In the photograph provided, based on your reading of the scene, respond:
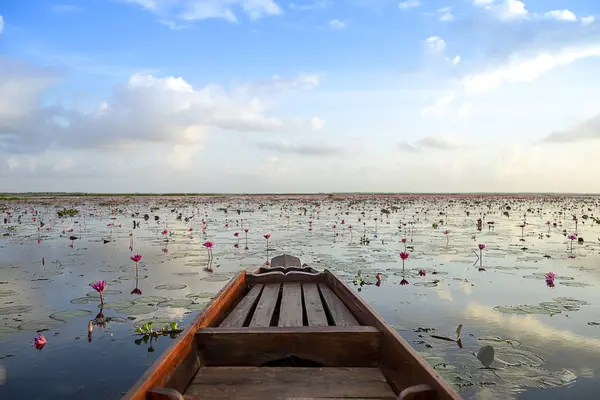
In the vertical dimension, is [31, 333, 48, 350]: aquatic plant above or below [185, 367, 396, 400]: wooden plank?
below

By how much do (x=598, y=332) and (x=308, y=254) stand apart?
258 inches

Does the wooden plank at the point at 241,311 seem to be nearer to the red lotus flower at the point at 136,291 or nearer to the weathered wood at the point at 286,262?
the weathered wood at the point at 286,262

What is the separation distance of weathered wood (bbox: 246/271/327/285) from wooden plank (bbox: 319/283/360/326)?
1.98 ft

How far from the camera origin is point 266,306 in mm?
4746

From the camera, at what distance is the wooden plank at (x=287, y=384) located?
264cm

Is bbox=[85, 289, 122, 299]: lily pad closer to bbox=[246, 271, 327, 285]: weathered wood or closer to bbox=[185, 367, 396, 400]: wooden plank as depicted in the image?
bbox=[246, 271, 327, 285]: weathered wood

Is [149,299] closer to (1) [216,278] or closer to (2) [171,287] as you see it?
(2) [171,287]

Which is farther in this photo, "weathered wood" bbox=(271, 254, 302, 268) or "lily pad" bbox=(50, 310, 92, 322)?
"weathered wood" bbox=(271, 254, 302, 268)

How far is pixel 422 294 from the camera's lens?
655 cm

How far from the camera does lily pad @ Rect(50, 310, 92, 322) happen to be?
209 inches

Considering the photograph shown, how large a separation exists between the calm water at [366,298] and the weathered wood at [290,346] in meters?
0.98

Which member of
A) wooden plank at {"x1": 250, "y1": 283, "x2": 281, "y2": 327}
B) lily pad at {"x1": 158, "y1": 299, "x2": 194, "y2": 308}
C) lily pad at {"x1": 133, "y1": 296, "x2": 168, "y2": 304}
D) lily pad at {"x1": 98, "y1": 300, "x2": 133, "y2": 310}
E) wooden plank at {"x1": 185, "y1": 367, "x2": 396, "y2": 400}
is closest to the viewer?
wooden plank at {"x1": 185, "y1": 367, "x2": 396, "y2": 400}

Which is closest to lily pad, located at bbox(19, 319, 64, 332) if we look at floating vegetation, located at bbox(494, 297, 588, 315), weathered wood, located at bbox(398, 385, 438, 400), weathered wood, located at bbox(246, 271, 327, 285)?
weathered wood, located at bbox(246, 271, 327, 285)

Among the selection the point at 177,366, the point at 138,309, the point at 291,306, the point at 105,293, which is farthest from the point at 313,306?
the point at 105,293
